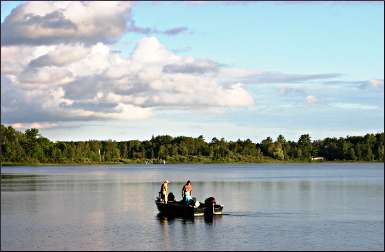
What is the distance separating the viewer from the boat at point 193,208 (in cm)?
4547

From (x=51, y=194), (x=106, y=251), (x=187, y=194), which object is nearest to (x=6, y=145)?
(x=51, y=194)

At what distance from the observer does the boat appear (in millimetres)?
45469

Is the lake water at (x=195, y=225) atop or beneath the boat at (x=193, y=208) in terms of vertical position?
beneath

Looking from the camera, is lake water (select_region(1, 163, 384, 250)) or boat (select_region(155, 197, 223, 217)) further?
boat (select_region(155, 197, 223, 217))

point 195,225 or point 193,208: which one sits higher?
point 193,208

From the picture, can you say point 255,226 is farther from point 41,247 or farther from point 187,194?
point 41,247

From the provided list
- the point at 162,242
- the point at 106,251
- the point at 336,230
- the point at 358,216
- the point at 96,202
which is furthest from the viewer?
the point at 96,202

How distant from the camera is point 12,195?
6562 centimetres

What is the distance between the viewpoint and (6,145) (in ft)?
648

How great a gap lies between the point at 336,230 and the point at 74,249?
48.9 ft

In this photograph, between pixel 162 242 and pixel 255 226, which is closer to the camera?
pixel 162 242

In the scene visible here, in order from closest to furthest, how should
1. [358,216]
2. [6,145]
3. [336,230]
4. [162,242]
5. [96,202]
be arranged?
[162,242] → [336,230] → [358,216] → [96,202] → [6,145]

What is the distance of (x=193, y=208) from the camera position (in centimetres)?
4541

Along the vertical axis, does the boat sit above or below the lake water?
above
